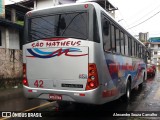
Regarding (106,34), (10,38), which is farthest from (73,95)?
(10,38)

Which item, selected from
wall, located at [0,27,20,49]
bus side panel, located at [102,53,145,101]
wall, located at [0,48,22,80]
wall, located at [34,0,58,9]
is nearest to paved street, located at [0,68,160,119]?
bus side panel, located at [102,53,145,101]

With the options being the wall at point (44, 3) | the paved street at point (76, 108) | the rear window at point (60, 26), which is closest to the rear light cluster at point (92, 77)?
the rear window at point (60, 26)

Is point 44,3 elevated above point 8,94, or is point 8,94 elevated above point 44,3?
point 44,3

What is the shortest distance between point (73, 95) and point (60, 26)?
1922 mm

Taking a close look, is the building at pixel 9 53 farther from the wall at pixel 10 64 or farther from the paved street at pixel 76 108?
the paved street at pixel 76 108

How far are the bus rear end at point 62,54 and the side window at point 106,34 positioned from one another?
20.5 inches

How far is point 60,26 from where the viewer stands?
6.14 metres

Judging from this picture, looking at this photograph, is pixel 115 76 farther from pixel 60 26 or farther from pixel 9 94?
pixel 9 94

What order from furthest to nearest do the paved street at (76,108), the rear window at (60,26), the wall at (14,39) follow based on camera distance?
the wall at (14,39), the paved street at (76,108), the rear window at (60,26)

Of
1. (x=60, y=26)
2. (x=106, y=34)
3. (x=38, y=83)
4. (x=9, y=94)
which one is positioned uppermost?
(x=60, y=26)

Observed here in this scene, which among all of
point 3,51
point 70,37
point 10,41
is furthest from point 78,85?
point 10,41

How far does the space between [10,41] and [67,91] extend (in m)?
11.4

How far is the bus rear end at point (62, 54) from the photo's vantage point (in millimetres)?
5684

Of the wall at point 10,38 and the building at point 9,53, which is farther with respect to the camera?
the wall at point 10,38
